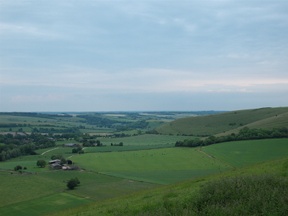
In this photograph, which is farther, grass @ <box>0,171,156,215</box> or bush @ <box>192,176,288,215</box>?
grass @ <box>0,171,156,215</box>

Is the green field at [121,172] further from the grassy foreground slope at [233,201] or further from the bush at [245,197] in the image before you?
the bush at [245,197]

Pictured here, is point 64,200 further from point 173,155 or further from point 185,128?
point 185,128

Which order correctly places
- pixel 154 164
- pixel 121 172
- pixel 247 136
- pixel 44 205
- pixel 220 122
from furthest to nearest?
pixel 220 122
pixel 247 136
pixel 154 164
pixel 121 172
pixel 44 205

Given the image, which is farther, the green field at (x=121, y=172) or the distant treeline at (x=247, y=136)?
the distant treeline at (x=247, y=136)

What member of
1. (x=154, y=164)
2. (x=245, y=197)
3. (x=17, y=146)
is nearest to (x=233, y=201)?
(x=245, y=197)

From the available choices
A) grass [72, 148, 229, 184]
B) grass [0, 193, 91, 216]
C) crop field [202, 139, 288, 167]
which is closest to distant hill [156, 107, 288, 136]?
crop field [202, 139, 288, 167]

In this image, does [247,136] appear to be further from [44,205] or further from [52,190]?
[44,205]

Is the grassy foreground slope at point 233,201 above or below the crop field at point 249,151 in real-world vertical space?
above

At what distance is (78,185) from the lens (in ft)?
192

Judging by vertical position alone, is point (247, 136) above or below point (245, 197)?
below

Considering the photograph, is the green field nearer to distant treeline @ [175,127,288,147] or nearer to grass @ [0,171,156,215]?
grass @ [0,171,156,215]

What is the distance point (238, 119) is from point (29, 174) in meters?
112


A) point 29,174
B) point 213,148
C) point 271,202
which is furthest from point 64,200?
point 213,148

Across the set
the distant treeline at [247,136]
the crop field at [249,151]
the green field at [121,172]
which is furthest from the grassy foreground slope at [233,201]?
the distant treeline at [247,136]
